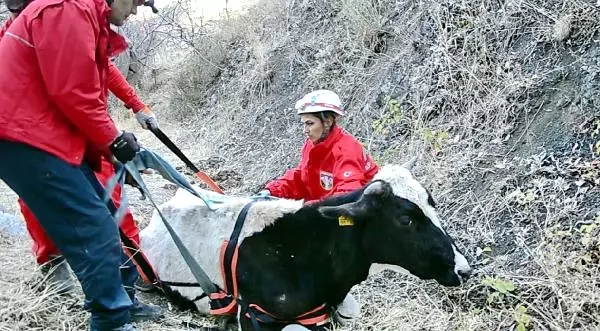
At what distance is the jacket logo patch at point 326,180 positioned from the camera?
18.1ft

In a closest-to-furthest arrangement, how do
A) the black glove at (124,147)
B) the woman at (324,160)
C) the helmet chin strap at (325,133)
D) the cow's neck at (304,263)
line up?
the black glove at (124,147) < the cow's neck at (304,263) < the woman at (324,160) < the helmet chin strap at (325,133)

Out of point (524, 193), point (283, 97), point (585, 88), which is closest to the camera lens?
point (524, 193)

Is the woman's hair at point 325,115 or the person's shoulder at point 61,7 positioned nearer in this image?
the person's shoulder at point 61,7

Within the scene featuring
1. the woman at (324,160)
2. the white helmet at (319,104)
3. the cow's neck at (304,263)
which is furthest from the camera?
the white helmet at (319,104)

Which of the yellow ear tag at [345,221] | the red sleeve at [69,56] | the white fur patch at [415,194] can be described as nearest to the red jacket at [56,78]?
the red sleeve at [69,56]

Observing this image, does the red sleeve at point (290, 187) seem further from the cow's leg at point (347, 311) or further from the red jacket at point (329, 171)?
the cow's leg at point (347, 311)

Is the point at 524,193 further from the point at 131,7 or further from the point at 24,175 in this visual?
the point at 24,175

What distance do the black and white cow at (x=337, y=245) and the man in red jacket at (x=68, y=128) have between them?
0.98 meters

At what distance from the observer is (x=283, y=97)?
10281 millimetres

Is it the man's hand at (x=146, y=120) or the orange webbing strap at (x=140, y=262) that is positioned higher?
the man's hand at (x=146, y=120)

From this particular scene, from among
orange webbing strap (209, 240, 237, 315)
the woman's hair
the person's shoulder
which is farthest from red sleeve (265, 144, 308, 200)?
the person's shoulder

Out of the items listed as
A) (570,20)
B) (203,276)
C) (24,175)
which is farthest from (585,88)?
(24,175)

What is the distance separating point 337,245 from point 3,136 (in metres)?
2.09

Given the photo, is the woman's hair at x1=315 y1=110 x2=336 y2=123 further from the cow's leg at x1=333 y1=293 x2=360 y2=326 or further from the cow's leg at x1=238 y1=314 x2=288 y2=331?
the cow's leg at x1=238 y1=314 x2=288 y2=331
